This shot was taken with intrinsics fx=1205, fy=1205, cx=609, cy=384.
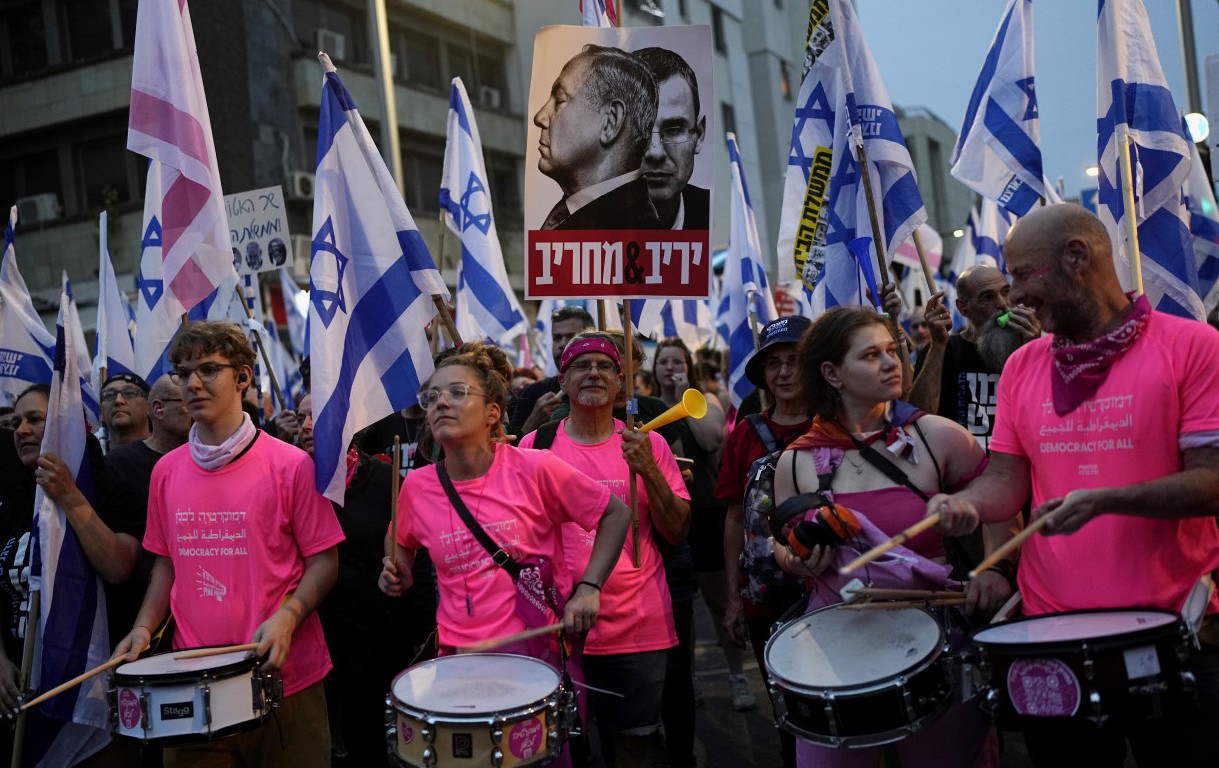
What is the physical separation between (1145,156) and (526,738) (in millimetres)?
4366

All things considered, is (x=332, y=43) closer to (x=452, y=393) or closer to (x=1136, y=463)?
(x=452, y=393)

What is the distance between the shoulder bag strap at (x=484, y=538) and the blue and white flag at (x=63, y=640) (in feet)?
5.10

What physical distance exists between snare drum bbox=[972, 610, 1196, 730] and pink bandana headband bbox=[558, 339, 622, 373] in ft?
8.09

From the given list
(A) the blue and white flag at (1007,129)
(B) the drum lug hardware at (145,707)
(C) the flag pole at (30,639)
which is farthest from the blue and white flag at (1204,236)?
(C) the flag pole at (30,639)

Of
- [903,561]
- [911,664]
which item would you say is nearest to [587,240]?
[903,561]

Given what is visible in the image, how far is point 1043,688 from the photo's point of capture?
9.74ft

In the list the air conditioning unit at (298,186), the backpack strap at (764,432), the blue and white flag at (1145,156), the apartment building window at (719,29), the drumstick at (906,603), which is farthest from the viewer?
the apartment building window at (719,29)

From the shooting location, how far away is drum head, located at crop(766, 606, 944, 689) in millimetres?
3396

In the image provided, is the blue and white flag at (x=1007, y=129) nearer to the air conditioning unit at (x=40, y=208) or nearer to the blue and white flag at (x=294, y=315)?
the blue and white flag at (x=294, y=315)

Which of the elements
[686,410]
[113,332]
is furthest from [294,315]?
[686,410]

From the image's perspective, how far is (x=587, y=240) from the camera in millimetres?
5090

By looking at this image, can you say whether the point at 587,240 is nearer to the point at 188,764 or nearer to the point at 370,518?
the point at 370,518

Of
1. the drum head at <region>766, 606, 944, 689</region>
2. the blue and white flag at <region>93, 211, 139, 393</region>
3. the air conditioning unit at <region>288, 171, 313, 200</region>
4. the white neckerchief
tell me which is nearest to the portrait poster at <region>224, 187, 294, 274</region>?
the blue and white flag at <region>93, 211, 139, 393</region>

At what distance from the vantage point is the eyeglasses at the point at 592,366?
5.11m
